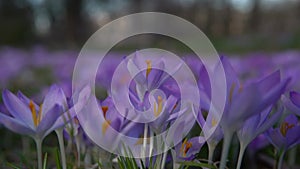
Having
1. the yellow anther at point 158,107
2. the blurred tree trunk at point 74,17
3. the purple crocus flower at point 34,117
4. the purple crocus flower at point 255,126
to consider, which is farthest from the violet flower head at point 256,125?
the blurred tree trunk at point 74,17

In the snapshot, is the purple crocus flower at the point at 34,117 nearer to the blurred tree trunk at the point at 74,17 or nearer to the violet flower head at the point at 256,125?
the violet flower head at the point at 256,125

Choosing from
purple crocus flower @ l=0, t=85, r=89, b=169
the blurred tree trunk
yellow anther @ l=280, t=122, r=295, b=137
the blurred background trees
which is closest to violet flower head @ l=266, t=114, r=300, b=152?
yellow anther @ l=280, t=122, r=295, b=137

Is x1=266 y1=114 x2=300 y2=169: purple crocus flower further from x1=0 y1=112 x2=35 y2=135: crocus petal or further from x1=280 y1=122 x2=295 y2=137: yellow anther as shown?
x1=0 y1=112 x2=35 y2=135: crocus petal

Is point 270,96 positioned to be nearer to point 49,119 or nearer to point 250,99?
point 250,99

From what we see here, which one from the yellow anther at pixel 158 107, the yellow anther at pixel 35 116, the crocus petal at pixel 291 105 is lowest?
the crocus petal at pixel 291 105

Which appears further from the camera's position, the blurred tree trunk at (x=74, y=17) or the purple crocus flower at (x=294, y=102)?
the blurred tree trunk at (x=74, y=17)

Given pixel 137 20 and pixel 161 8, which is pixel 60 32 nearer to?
pixel 137 20
